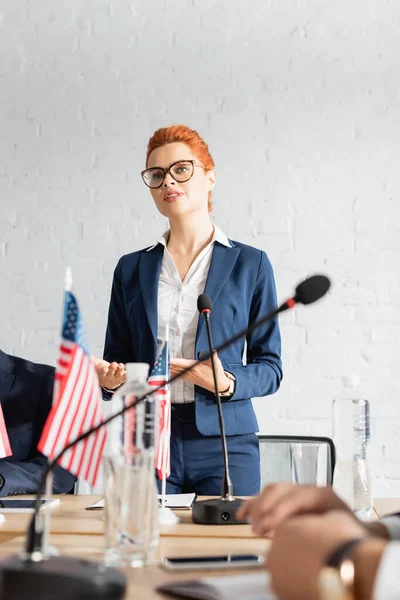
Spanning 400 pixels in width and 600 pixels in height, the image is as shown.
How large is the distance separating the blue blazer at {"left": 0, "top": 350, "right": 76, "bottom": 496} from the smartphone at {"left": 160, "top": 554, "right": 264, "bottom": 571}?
0.99m

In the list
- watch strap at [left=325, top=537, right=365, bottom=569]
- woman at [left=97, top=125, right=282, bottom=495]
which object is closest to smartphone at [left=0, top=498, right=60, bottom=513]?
woman at [left=97, top=125, right=282, bottom=495]

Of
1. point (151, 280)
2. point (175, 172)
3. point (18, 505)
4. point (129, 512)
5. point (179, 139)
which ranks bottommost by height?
point (18, 505)

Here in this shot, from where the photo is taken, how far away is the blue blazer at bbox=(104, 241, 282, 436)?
6.28 feet

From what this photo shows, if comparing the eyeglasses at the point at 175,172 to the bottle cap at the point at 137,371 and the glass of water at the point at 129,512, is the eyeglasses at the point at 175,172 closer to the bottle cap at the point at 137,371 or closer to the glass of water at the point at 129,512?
the bottle cap at the point at 137,371

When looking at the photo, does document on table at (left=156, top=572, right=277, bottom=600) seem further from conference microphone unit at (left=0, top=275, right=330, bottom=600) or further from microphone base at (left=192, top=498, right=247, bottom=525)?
microphone base at (left=192, top=498, right=247, bottom=525)

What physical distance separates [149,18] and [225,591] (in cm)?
289

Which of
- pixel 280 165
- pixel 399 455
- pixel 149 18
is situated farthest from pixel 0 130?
pixel 399 455

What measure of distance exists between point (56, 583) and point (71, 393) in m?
0.42

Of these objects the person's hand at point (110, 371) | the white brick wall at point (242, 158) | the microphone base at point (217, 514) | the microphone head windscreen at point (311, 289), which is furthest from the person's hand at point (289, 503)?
the white brick wall at point (242, 158)

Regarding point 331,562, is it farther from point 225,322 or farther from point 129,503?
point 225,322

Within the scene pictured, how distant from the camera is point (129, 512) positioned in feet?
2.99

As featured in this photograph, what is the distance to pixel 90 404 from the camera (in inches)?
41.9

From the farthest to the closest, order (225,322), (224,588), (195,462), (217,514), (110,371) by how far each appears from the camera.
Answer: (225,322), (195,462), (110,371), (217,514), (224,588)

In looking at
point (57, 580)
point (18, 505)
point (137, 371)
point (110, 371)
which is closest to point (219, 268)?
point (110, 371)
